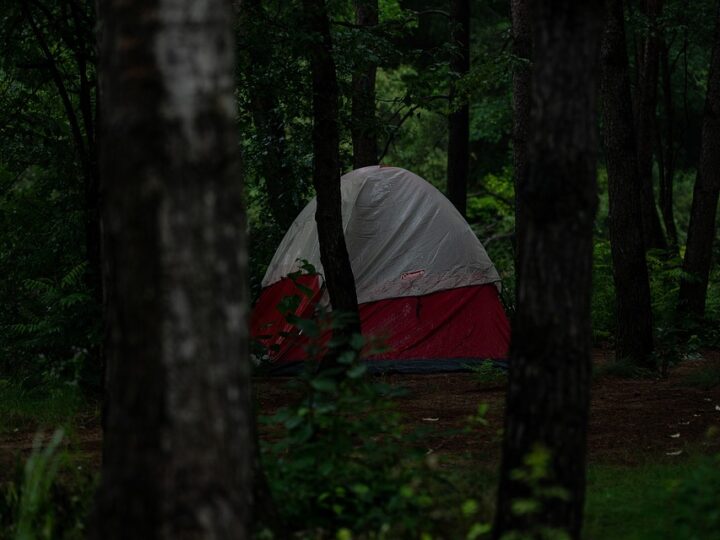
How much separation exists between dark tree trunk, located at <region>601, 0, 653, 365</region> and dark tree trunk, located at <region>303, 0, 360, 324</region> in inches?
123

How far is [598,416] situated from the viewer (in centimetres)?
830

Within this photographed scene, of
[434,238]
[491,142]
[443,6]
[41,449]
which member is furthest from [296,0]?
[491,142]

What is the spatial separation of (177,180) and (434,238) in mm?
9775

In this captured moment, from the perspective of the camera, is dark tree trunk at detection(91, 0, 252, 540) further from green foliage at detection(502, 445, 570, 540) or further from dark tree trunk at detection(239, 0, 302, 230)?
dark tree trunk at detection(239, 0, 302, 230)

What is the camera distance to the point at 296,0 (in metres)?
10.2

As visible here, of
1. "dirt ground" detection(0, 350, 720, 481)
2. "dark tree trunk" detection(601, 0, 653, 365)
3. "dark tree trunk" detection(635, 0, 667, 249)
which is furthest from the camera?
"dark tree trunk" detection(635, 0, 667, 249)

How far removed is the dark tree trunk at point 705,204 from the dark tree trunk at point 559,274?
9.79m

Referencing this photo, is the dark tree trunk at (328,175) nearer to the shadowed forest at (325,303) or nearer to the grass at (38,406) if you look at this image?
the shadowed forest at (325,303)

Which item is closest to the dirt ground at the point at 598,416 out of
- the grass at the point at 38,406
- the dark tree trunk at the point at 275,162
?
the grass at the point at 38,406

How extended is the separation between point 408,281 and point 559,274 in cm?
840

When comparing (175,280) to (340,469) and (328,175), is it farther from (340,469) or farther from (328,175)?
(328,175)

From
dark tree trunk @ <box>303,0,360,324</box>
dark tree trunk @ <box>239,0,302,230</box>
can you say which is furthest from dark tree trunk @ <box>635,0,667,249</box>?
dark tree trunk @ <box>303,0,360,324</box>

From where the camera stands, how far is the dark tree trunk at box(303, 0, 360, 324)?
31.4 ft

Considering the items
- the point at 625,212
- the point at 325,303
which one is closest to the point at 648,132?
the point at 625,212
